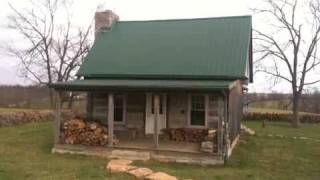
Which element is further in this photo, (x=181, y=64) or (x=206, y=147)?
(x=181, y=64)

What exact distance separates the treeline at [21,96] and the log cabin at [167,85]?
24.8 m

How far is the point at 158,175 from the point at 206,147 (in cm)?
302

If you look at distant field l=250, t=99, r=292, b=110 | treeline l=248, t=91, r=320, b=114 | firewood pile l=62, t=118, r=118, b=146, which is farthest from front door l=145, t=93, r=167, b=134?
distant field l=250, t=99, r=292, b=110

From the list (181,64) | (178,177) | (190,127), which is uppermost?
(181,64)

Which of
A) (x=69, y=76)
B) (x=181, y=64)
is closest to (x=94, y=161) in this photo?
(x=181, y=64)

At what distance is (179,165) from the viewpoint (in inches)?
563

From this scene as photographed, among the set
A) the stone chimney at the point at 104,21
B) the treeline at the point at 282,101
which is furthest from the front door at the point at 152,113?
the treeline at the point at 282,101

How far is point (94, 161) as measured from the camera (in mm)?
14336

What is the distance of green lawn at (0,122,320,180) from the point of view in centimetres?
1238

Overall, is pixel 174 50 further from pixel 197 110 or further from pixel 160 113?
pixel 197 110

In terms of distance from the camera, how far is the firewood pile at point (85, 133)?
15672mm

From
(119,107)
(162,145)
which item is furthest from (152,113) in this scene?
(162,145)

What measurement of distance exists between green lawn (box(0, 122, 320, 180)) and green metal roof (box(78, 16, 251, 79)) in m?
3.44

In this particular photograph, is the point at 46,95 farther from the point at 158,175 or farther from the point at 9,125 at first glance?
the point at 158,175
